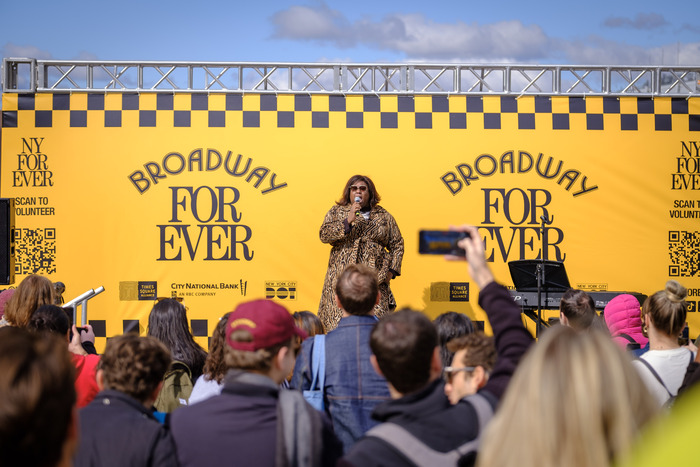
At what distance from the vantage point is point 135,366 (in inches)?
69.9

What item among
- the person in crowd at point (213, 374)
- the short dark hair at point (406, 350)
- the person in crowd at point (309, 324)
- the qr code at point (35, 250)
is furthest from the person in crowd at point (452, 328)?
the qr code at point (35, 250)

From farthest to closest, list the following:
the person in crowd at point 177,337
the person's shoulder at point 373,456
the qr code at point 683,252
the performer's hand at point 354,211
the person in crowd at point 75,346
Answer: the qr code at point 683,252
the performer's hand at point 354,211
the person in crowd at point 177,337
the person in crowd at point 75,346
the person's shoulder at point 373,456

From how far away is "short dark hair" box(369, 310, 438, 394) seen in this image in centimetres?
155

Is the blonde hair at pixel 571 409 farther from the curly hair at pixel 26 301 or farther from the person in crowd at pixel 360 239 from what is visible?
the person in crowd at pixel 360 239

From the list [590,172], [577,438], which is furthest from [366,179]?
[577,438]

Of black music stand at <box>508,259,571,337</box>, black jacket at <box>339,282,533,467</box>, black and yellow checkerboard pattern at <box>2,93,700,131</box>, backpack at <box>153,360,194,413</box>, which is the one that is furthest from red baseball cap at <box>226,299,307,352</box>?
black and yellow checkerboard pattern at <box>2,93,700,131</box>

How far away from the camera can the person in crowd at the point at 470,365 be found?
1960mm

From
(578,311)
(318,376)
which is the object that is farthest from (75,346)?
(578,311)

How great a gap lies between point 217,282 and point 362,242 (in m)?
1.61

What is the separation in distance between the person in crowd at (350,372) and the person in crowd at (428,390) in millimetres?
681

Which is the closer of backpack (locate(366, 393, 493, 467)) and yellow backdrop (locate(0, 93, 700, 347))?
backpack (locate(366, 393, 493, 467))

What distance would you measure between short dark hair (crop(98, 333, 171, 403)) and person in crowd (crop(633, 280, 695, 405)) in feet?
5.41

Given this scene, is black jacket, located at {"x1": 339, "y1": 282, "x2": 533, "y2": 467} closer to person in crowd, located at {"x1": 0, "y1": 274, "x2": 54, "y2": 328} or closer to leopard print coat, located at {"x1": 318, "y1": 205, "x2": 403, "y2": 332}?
person in crowd, located at {"x1": 0, "y1": 274, "x2": 54, "y2": 328}

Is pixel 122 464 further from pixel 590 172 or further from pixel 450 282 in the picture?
pixel 590 172
